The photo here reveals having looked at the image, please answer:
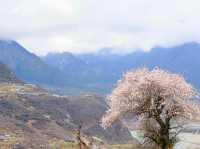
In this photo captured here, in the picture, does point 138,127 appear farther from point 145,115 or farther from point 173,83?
point 173,83

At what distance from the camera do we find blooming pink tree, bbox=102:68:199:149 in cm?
5844

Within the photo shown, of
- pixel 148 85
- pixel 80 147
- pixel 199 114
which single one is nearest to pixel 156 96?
pixel 148 85

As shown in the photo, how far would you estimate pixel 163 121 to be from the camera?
6012 cm

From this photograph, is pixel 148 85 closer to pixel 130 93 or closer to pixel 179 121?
pixel 130 93

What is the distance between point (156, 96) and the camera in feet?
193

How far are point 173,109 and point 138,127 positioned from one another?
461cm

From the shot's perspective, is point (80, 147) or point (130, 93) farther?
point (130, 93)

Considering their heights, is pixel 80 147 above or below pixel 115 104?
below

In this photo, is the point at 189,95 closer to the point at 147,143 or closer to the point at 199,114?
the point at 199,114

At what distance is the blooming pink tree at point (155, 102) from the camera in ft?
192

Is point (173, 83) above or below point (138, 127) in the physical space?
above

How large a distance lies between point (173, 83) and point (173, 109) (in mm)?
2710

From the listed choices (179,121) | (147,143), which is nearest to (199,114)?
(179,121)

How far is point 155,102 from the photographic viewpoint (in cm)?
5862
